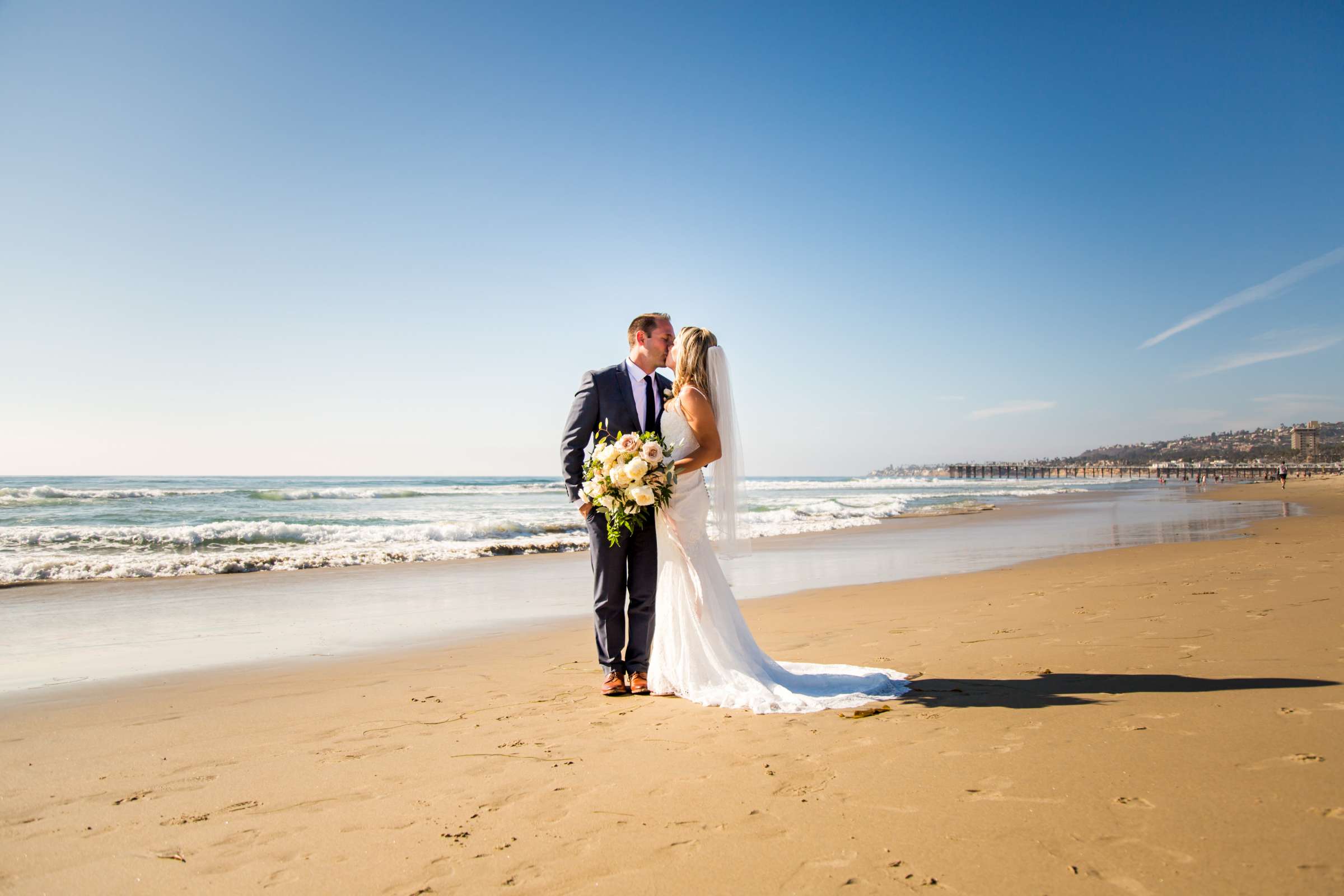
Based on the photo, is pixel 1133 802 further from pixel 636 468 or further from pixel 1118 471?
pixel 1118 471

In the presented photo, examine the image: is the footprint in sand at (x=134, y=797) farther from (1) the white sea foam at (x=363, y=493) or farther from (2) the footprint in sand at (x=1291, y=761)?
(1) the white sea foam at (x=363, y=493)

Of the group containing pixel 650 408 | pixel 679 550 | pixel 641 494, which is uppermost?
pixel 650 408

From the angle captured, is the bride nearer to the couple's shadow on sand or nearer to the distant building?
the couple's shadow on sand

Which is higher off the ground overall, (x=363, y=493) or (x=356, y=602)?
(x=363, y=493)

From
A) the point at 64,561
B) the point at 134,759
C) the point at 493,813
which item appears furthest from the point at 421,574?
the point at 493,813

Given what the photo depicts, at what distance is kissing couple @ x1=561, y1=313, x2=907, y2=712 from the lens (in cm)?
458

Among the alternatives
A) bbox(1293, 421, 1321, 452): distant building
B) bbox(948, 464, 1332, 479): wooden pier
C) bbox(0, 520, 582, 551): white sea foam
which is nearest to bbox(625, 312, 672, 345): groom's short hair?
bbox(0, 520, 582, 551): white sea foam

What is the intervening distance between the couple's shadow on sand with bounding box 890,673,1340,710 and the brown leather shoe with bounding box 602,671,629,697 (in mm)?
Answer: 1713

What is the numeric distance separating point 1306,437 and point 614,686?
154638 millimetres

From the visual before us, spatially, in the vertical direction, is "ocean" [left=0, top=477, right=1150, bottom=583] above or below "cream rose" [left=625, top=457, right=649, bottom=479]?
below

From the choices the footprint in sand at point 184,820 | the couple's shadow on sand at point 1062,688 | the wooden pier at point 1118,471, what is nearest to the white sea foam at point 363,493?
the couple's shadow on sand at point 1062,688

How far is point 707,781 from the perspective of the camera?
3064 mm

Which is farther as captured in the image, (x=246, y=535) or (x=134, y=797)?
(x=246, y=535)

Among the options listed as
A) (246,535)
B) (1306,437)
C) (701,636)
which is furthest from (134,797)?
(1306,437)
